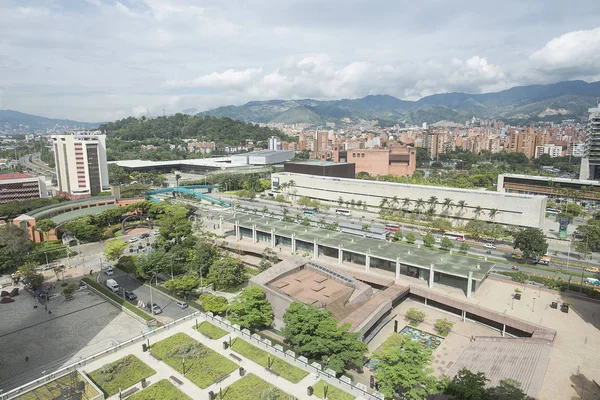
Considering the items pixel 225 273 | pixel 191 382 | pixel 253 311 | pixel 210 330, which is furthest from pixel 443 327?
pixel 225 273

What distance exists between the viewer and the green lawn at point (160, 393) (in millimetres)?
16797

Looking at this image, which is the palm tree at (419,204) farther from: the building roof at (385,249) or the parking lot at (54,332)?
the parking lot at (54,332)

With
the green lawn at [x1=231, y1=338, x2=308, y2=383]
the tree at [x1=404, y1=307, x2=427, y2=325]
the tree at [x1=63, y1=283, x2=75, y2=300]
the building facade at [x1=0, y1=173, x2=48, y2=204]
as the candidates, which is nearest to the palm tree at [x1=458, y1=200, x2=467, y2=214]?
the tree at [x1=404, y1=307, x2=427, y2=325]

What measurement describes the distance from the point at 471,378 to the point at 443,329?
10188 millimetres

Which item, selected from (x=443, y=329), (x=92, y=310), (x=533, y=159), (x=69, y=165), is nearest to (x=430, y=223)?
(x=443, y=329)

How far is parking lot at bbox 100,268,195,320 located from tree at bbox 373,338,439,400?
16.9 m

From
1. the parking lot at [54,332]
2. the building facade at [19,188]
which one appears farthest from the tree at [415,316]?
the building facade at [19,188]

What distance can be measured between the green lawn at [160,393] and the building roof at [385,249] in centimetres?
2116

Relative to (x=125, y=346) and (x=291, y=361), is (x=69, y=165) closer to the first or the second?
(x=125, y=346)

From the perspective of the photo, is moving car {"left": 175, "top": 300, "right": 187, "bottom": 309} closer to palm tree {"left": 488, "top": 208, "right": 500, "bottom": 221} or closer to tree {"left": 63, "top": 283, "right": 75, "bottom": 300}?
tree {"left": 63, "top": 283, "right": 75, "bottom": 300}

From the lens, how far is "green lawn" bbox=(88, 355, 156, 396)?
1761 cm

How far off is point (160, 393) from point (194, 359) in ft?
9.11

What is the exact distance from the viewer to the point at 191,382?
58.9ft

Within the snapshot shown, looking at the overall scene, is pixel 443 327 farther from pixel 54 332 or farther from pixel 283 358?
pixel 54 332
